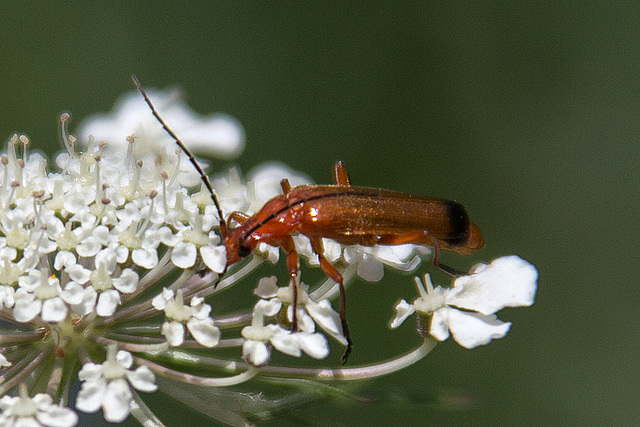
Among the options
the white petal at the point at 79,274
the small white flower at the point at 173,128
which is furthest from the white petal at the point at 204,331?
the small white flower at the point at 173,128

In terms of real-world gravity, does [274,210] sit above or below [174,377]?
above

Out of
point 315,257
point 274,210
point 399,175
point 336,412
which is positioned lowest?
point 336,412

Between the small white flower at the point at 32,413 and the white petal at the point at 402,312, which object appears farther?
the white petal at the point at 402,312

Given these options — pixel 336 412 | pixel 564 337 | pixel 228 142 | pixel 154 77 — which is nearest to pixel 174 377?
pixel 228 142

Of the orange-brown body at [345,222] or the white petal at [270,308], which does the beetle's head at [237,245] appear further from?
the white petal at [270,308]

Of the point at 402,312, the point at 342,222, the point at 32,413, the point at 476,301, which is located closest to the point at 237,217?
the point at 342,222

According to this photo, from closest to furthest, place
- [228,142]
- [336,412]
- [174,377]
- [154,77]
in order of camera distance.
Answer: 1. [174,377]
2. [228,142]
3. [336,412]
4. [154,77]

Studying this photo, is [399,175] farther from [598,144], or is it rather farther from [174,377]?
[174,377]
